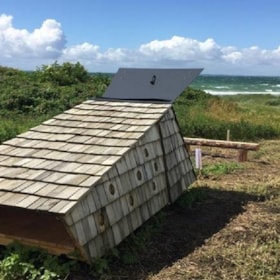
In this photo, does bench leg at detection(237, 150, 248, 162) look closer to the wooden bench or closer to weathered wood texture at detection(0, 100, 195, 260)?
the wooden bench

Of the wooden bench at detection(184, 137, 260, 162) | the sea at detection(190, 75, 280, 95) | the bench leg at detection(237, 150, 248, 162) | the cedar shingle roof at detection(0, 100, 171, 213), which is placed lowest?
the sea at detection(190, 75, 280, 95)

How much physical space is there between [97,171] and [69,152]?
33.6 inches

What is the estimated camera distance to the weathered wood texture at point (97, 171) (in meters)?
5.57

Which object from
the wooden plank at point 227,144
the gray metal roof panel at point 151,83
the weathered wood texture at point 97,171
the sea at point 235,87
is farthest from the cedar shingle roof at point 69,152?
the sea at point 235,87

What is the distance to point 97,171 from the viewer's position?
6.02 metres

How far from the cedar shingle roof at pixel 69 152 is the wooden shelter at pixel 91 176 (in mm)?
13

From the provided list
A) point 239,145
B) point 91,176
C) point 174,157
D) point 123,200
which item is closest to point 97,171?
point 91,176

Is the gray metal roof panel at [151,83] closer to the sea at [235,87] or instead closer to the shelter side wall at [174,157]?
the shelter side wall at [174,157]

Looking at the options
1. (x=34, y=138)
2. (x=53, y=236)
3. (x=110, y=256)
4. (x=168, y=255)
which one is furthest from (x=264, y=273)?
(x=34, y=138)

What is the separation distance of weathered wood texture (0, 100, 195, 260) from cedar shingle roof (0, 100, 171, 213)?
0.01m

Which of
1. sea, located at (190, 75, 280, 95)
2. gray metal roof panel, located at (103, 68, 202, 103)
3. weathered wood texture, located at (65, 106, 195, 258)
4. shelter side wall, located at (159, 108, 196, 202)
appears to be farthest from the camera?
sea, located at (190, 75, 280, 95)

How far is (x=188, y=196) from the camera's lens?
29.1 feet

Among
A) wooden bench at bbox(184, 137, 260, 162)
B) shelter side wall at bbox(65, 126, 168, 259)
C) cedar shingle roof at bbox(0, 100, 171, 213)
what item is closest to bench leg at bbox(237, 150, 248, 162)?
wooden bench at bbox(184, 137, 260, 162)

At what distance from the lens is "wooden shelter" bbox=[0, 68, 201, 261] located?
5578 mm
